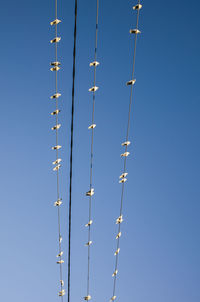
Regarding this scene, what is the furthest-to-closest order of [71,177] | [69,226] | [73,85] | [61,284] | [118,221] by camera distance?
[61,284] < [118,221] < [69,226] < [71,177] < [73,85]

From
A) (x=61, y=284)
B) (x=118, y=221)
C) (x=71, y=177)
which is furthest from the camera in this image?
(x=61, y=284)

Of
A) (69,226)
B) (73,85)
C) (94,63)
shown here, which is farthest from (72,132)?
(69,226)

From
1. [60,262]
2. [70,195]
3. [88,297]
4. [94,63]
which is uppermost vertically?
[94,63]

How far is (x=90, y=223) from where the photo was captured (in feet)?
23.1

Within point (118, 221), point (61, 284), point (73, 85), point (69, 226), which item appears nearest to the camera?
point (73, 85)

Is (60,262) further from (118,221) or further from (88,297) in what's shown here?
(118,221)

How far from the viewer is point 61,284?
24.8 ft

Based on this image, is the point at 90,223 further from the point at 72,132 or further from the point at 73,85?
the point at 73,85

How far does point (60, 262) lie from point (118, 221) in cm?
173

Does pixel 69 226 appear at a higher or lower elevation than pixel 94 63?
lower

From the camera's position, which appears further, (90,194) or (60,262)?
(60,262)

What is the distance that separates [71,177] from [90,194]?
79 centimetres

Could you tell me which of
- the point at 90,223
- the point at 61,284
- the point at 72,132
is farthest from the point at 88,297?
the point at 72,132

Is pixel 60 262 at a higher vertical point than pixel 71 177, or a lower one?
lower
